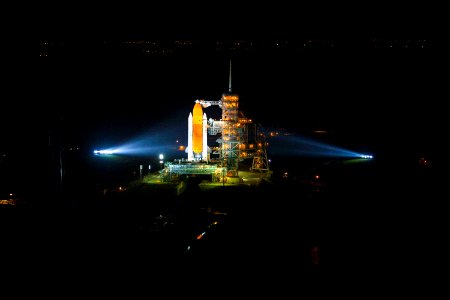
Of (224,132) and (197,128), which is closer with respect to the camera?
(197,128)

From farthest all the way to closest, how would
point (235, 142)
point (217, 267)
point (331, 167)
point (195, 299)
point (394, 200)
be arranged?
point (331, 167) → point (235, 142) → point (394, 200) → point (217, 267) → point (195, 299)

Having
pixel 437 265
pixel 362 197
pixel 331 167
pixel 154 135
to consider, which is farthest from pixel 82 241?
pixel 154 135

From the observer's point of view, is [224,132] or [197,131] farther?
[224,132]

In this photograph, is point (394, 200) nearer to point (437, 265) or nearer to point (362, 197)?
point (362, 197)

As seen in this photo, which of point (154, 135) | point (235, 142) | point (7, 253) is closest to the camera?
point (7, 253)

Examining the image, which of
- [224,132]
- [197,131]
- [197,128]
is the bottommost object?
[224,132]

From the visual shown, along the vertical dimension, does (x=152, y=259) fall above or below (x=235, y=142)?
below

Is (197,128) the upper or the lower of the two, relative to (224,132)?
upper

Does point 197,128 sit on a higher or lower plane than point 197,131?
higher

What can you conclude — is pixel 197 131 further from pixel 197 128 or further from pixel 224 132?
pixel 224 132

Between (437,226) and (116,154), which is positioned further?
(116,154)

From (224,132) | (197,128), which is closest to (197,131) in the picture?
(197,128)
